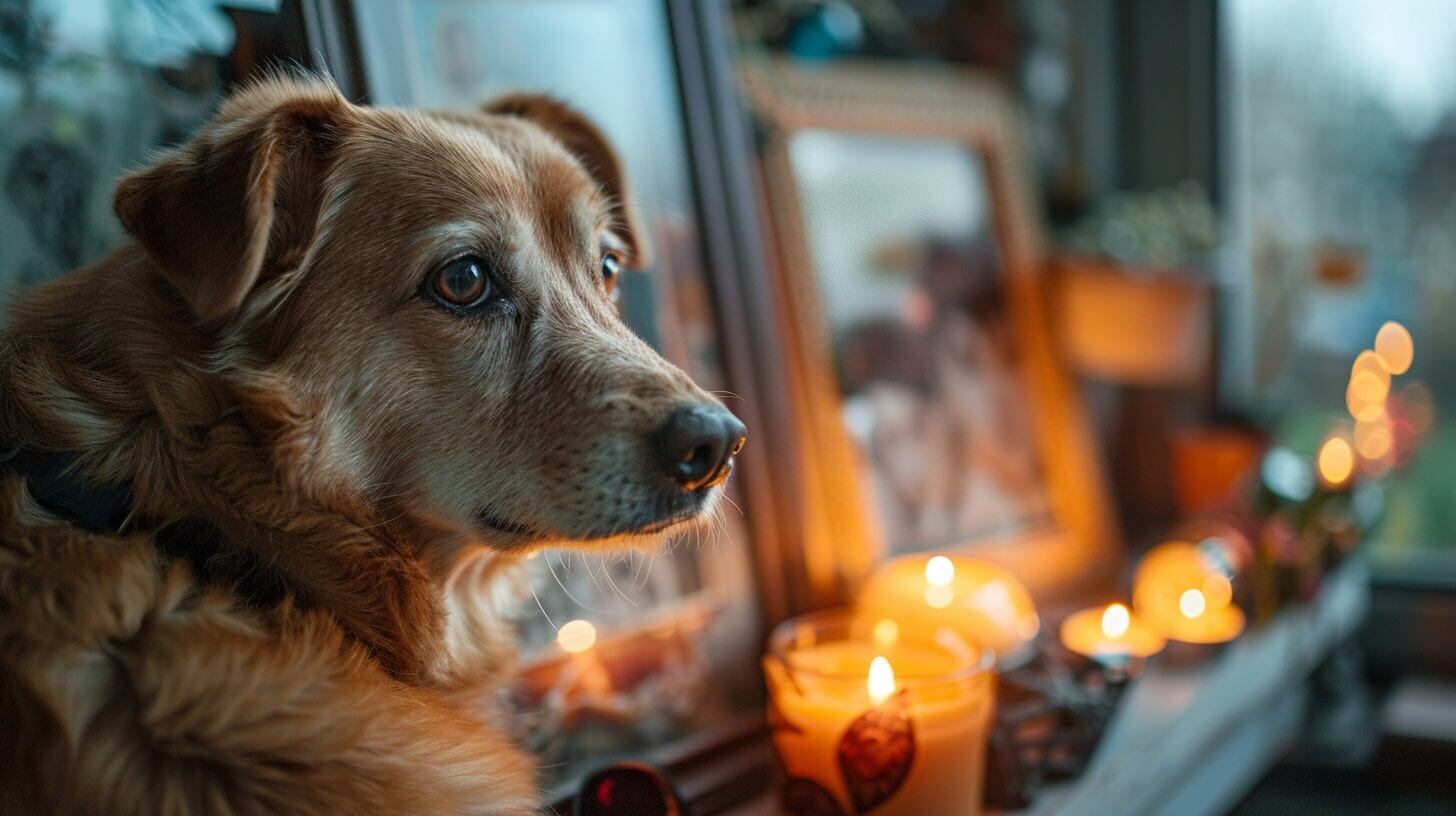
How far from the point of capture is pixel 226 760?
2.17ft

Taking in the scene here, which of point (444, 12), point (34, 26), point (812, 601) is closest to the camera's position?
point (34, 26)

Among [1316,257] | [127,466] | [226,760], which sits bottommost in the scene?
[1316,257]

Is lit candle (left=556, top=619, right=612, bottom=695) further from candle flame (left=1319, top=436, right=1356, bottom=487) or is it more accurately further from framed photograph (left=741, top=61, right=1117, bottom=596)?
candle flame (left=1319, top=436, right=1356, bottom=487)

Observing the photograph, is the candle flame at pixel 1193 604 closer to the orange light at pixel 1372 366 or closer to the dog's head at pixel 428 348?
the orange light at pixel 1372 366

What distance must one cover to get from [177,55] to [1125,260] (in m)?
1.51

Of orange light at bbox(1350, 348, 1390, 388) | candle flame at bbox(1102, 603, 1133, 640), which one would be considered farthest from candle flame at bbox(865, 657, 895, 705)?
orange light at bbox(1350, 348, 1390, 388)

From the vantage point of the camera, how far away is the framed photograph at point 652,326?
44.0 inches

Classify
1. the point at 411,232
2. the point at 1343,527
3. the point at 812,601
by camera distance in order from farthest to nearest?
the point at 1343,527 → the point at 812,601 → the point at 411,232

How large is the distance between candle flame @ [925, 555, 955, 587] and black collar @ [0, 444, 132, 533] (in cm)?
92

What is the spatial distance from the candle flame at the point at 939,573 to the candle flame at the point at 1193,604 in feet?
1.47

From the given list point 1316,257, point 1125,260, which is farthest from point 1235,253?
point 1125,260

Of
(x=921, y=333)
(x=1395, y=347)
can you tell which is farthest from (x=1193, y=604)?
(x=1395, y=347)

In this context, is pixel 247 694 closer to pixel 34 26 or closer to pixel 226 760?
pixel 226 760

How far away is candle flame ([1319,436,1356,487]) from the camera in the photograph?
172 centimetres
